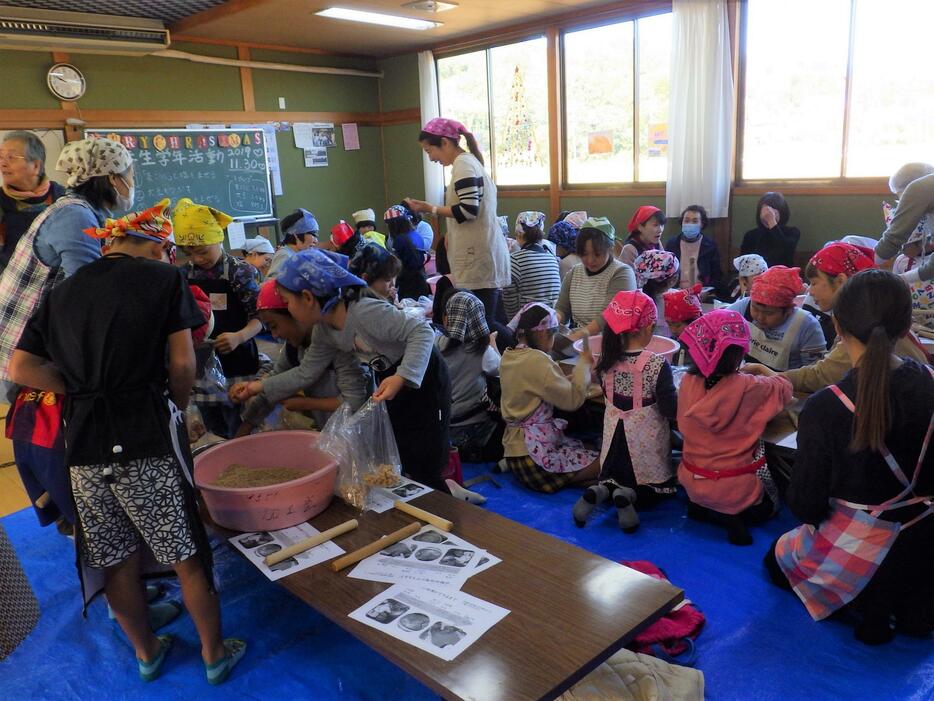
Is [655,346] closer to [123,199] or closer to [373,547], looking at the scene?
[373,547]

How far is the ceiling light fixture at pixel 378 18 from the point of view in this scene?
5618 millimetres

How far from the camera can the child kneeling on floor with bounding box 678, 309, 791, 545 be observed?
2242mm

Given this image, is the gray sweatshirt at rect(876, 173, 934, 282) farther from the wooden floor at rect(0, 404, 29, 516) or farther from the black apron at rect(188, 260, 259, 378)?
the wooden floor at rect(0, 404, 29, 516)

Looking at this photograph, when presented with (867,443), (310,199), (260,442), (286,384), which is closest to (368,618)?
(260,442)

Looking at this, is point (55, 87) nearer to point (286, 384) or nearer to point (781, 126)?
point (286, 384)

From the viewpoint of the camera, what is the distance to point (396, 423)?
231 cm

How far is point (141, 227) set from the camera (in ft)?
5.12

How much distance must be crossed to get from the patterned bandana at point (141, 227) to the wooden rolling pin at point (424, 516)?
3.06 ft

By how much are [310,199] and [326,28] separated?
1936 mm

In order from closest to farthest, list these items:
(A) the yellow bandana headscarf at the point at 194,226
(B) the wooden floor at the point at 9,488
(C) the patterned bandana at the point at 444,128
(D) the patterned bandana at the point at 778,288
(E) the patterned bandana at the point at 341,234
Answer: (A) the yellow bandana headscarf at the point at 194,226, (D) the patterned bandana at the point at 778,288, (B) the wooden floor at the point at 9,488, (C) the patterned bandana at the point at 444,128, (E) the patterned bandana at the point at 341,234

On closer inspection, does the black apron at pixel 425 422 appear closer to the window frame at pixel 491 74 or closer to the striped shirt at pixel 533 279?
the striped shirt at pixel 533 279

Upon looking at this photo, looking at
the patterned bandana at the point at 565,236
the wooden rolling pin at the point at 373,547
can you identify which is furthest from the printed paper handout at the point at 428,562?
the patterned bandana at the point at 565,236

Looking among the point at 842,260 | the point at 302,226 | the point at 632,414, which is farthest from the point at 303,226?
the point at 842,260

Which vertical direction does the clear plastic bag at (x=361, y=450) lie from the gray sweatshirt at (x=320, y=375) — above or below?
below
